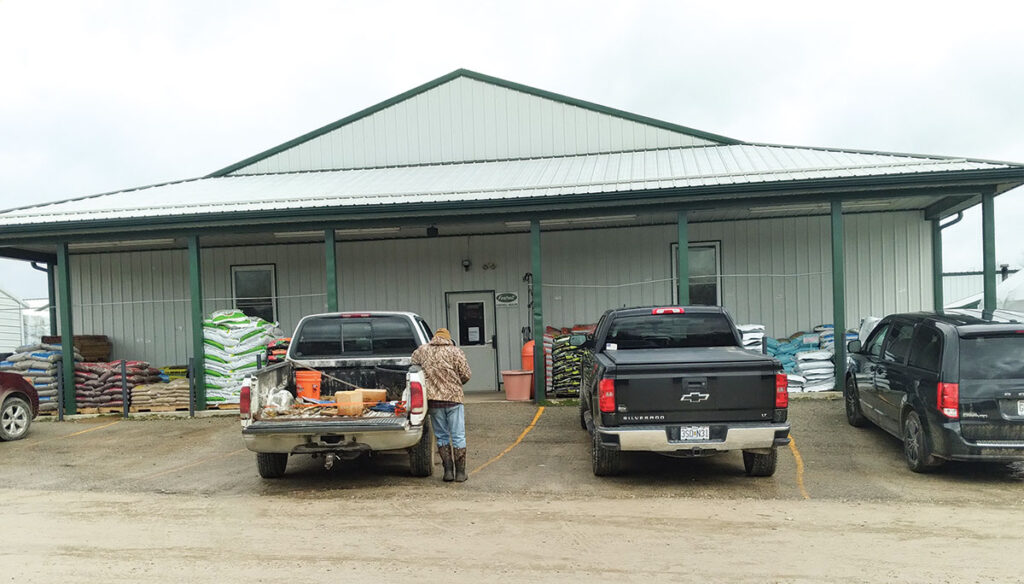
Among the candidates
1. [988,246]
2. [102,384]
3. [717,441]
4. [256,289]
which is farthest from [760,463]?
[256,289]

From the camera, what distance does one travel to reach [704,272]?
1573 centimetres

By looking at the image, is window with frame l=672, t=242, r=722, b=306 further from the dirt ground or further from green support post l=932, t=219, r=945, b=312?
the dirt ground

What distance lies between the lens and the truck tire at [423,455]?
7820 millimetres

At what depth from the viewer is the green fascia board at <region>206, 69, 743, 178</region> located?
1783 cm

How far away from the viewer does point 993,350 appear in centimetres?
731

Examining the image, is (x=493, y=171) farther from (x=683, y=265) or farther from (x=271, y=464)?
(x=271, y=464)

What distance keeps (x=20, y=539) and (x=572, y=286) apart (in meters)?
11.6

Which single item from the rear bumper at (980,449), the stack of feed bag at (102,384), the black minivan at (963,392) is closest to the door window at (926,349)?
the black minivan at (963,392)

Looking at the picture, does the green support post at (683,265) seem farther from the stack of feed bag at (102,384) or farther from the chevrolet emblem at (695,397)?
the stack of feed bag at (102,384)

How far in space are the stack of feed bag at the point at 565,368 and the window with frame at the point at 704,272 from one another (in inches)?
139

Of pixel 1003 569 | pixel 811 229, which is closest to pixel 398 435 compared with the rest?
pixel 1003 569

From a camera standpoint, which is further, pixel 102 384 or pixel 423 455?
pixel 102 384

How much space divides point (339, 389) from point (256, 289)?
9.52 metres

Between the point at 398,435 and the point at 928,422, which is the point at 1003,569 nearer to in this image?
the point at 928,422
